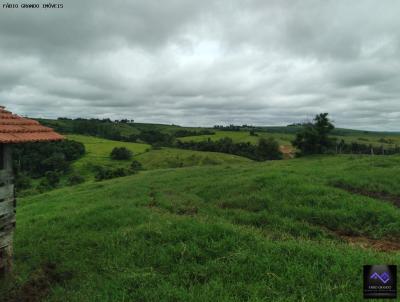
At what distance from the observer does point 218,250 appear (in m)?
6.38

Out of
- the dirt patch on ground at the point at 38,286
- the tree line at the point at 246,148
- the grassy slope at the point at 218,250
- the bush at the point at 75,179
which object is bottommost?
the bush at the point at 75,179

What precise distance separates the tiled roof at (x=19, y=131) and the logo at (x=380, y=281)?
23.9ft

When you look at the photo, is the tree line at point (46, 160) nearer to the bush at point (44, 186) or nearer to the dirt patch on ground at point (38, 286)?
the bush at point (44, 186)

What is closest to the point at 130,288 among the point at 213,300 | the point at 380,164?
the point at 213,300

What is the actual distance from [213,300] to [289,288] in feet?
4.73

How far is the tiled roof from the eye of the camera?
5575 millimetres

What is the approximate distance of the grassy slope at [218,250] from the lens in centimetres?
501

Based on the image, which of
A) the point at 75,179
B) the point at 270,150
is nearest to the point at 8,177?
the point at 75,179

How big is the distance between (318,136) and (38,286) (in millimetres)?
43233

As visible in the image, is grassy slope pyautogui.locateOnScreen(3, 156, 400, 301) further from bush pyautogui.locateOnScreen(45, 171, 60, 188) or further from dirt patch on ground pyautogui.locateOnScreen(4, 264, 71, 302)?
bush pyautogui.locateOnScreen(45, 171, 60, 188)

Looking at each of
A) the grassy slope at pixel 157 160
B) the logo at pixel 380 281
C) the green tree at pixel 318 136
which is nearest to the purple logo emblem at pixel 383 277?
the logo at pixel 380 281

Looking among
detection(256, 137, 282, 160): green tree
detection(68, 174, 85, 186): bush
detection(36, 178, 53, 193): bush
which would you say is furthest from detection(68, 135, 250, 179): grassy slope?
detection(36, 178, 53, 193): bush

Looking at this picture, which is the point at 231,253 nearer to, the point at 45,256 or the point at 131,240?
the point at 131,240

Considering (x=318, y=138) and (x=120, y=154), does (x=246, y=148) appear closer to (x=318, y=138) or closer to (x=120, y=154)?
(x=120, y=154)
